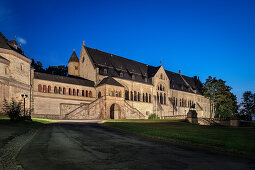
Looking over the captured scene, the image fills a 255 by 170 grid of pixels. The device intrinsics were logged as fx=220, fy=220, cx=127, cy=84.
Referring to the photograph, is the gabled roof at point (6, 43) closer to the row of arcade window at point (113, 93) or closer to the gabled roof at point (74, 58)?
the gabled roof at point (74, 58)


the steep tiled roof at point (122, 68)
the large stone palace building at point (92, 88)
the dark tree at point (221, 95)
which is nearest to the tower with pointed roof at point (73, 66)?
the large stone palace building at point (92, 88)

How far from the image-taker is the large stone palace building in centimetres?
4252

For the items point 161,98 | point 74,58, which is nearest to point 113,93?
point 74,58

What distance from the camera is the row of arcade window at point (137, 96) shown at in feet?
199

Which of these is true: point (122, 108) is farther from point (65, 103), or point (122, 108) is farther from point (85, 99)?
point (65, 103)

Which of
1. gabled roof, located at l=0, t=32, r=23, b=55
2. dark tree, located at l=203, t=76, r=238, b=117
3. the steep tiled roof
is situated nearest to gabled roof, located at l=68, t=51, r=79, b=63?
the steep tiled roof

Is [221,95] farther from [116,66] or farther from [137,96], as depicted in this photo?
[116,66]

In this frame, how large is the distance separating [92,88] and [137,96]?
47.3ft

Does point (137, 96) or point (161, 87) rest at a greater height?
point (161, 87)

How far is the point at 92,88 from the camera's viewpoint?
54.9 m

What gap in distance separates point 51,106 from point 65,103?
3024mm

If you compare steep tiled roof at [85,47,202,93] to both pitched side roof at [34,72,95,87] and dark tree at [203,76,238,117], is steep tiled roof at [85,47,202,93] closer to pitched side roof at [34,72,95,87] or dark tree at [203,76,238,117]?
pitched side roof at [34,72,95,87]

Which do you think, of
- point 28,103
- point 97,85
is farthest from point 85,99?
point 28,103

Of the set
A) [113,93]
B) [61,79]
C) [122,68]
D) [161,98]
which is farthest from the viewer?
[161,98]
